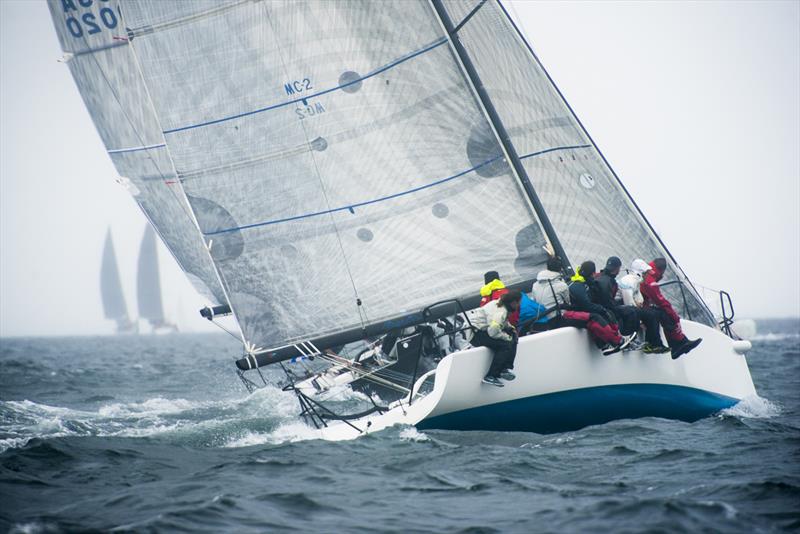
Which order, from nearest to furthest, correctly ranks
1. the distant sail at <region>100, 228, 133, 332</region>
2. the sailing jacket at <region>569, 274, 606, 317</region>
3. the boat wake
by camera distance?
the sailing jacket at <region>569, 274, 606, 317</region>
the boat wake
the distant sail at <region>100, 228, 133, 332</region>

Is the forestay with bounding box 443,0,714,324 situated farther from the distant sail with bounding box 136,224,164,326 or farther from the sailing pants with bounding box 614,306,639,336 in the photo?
the distant sail with bounding box 136,224,164,326

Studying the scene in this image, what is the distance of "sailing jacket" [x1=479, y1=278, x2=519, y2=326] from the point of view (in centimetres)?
913

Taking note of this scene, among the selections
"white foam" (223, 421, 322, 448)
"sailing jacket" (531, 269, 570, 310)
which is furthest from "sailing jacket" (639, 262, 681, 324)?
"white foam" (223, 421, 322, 448)

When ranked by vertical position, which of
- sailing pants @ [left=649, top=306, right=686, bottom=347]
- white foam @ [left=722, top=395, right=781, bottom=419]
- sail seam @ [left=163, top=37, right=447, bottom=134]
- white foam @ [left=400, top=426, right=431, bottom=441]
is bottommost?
white foam @ [left=722, top=395, right=781, bottom=419]

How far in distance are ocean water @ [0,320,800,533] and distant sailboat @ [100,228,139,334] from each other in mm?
87084

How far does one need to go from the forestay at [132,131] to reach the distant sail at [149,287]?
223ft

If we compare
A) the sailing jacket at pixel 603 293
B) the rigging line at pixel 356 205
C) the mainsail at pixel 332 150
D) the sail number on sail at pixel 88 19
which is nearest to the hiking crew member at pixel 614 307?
the sailing jacket at pixel 603 293

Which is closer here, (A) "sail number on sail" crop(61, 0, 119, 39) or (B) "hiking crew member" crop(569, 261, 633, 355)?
(B) "hiking crew member" crop(569, 261, 633, 355)

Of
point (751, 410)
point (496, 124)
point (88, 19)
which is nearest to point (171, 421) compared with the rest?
point (496, 124)

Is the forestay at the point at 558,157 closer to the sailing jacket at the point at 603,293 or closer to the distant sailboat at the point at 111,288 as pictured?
the sailing jacket at the point at 603,293

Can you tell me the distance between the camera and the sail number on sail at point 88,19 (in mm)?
14312

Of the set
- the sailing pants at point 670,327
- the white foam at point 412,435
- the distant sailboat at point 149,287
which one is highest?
the distant sailboat at point 149,287

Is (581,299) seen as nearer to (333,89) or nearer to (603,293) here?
(603,293)

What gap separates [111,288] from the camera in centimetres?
9800
